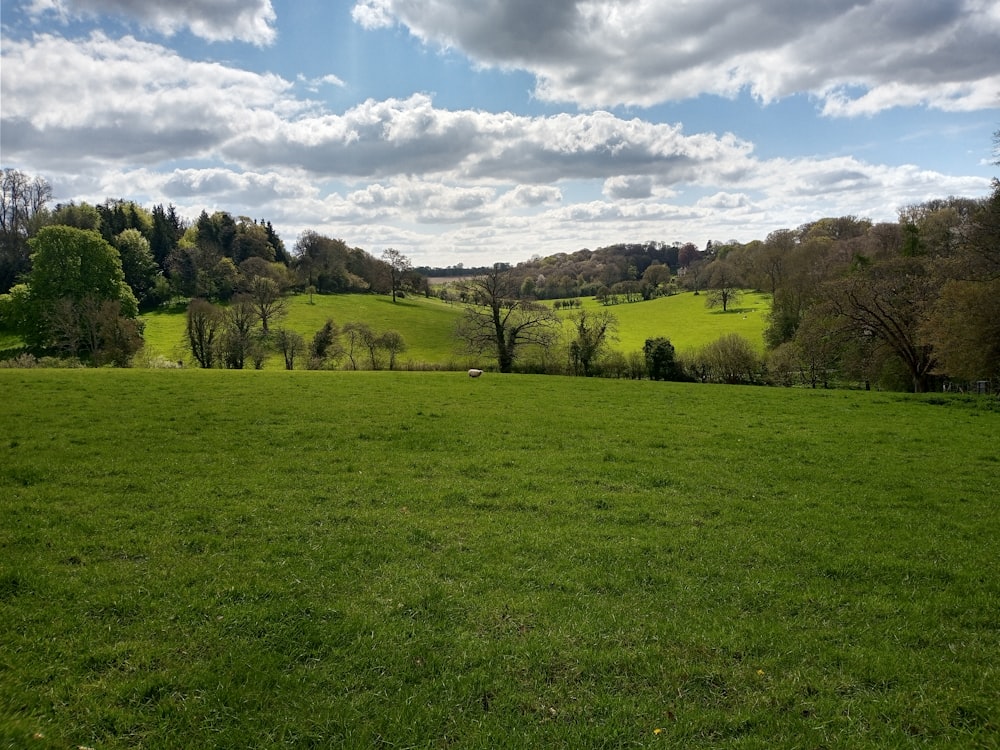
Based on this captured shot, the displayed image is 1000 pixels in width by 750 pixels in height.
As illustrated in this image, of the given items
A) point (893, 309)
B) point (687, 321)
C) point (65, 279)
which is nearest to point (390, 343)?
point (65, 279)

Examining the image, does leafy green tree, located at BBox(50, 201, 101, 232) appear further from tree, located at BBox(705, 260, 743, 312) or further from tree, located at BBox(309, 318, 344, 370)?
tree, located at BBox(705, 260, 743, 312)

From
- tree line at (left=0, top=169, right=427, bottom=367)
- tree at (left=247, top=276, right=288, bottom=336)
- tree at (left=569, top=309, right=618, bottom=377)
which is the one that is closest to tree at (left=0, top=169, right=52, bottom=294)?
tree line at (left=0, top=169, right=427, bottom=367)

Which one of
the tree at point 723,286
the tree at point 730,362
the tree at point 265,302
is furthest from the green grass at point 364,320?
the tree at point 723,286

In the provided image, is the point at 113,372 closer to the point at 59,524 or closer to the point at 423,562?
the point at 59,524

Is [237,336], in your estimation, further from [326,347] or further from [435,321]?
[435,321]

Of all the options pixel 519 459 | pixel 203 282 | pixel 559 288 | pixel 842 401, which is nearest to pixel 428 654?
pixel 519 459

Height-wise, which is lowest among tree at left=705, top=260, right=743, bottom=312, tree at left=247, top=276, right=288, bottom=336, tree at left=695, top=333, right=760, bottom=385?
tree at left=695, top=333, right=760, bottom=385

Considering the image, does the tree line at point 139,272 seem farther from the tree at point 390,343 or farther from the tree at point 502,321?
the tree at point 502,321

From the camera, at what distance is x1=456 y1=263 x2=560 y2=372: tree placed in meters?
49.3

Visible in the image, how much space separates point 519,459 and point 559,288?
115m

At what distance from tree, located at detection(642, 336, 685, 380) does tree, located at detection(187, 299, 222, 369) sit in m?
41.4

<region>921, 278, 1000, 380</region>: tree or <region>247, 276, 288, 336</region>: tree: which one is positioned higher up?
<region>247, 276, 288, 336</region>: tree

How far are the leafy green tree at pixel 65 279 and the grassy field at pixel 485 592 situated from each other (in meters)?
48.2

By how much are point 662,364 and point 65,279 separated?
62.2 meters
